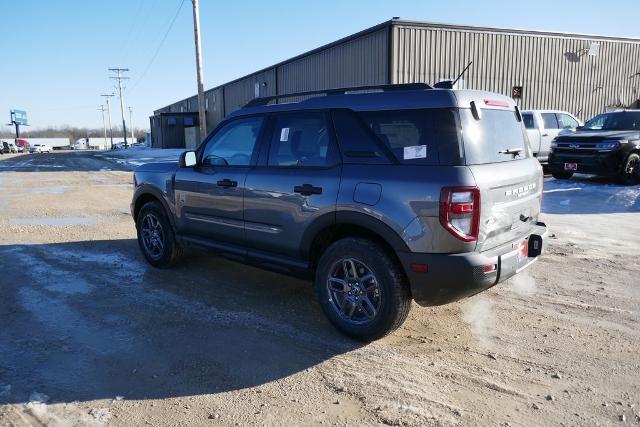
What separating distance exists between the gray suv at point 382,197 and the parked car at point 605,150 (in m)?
8.84

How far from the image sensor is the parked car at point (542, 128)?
49.4ft

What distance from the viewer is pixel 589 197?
35.4 feet

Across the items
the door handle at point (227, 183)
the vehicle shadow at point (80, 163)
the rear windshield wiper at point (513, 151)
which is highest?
the rear windshield wiper at point (513, 151)

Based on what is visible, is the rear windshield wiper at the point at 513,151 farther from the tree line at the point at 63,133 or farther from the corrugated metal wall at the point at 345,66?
the tree line at the point at 63,133

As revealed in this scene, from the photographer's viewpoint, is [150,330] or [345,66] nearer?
[150,330]

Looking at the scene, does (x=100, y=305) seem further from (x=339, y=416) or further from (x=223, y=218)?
(x=339, y=416)

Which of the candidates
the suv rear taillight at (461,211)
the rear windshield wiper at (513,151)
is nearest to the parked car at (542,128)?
the rear windshield wiper at (513,151)

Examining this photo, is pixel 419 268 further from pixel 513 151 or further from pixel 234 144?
pixel 234 144

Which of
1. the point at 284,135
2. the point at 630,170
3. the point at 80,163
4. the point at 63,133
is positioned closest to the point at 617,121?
the point at 630,170

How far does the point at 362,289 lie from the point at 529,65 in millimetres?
21163

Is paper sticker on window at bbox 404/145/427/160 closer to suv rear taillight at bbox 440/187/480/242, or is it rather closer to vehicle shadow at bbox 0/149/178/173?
suv rear taillight at bbox 440/187/480/242

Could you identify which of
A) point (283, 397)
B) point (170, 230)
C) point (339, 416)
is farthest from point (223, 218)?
point (339, 416)

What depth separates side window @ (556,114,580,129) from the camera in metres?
16.0

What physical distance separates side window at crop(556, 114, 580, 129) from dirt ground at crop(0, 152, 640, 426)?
1113 cm
